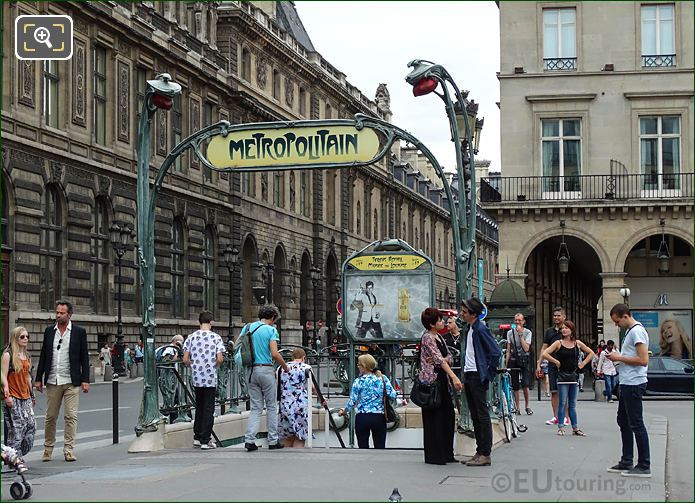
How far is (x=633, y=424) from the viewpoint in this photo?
1198cm

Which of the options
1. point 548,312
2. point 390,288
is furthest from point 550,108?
point 390,288

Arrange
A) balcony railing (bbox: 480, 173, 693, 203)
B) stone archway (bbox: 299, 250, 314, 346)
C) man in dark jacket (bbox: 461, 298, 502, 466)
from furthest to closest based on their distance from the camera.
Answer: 1. stone archway (bbox: 299, 250, 314, 346)
2. balcony railing (bbox: 480, 173, 693, 203)
3. man in dark jacket (bbox: 461, 298, 502, 466)

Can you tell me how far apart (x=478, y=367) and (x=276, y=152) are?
4316mm

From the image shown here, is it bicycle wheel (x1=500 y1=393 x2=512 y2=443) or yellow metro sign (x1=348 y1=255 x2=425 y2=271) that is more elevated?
yellow metro sign (x1=348 y1=255 x2=425 y2=271)

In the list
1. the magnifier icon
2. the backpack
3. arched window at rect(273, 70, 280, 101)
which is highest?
arched window at rect(273, 70, 280, 101)

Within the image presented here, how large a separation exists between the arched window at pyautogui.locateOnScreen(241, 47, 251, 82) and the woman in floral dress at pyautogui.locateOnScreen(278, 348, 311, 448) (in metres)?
50.0

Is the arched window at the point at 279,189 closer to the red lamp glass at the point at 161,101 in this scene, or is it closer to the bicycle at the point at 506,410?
the bicycle at the point at 506,410

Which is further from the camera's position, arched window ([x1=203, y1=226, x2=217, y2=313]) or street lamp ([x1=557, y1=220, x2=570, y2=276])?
arched window ([x1=203, y1=226, x2=217, y2=313])

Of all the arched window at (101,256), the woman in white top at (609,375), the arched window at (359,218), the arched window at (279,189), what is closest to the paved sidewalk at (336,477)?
the woman in white top at (609,375)

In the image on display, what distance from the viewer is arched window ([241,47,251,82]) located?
64.8m

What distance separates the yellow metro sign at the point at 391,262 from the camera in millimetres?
20125

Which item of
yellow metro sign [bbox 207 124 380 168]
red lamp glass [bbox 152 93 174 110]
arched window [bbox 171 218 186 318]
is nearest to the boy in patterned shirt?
yellow metro sign [bbox 207 124 380 168]
